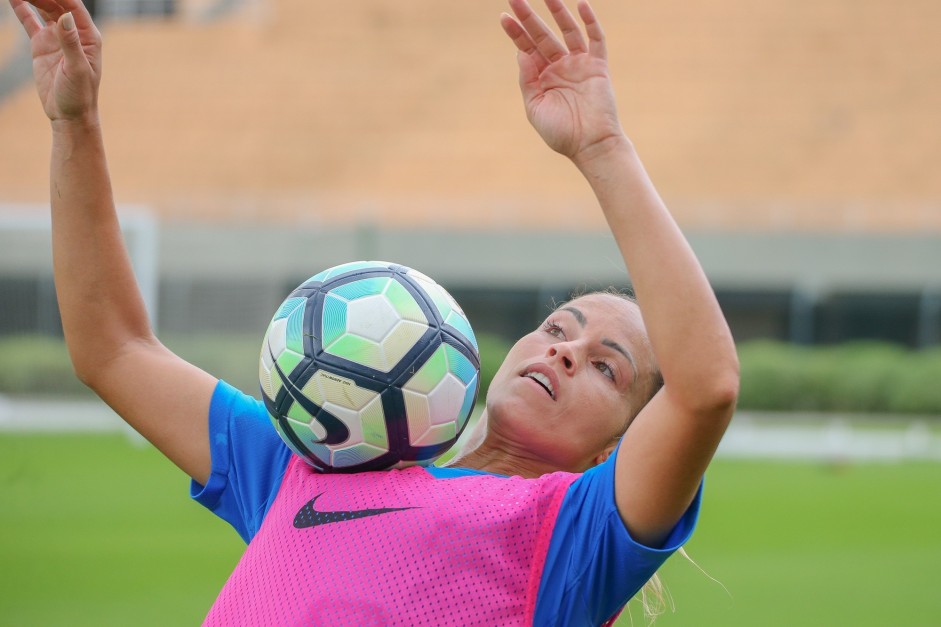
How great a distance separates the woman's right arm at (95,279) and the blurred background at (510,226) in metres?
4.89

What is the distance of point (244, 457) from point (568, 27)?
1260 millimetres

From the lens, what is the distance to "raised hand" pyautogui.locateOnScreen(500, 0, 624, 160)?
2.37m

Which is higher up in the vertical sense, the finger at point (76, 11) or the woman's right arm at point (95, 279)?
the finger at point (76, 11)

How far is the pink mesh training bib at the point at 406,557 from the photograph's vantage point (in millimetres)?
2324

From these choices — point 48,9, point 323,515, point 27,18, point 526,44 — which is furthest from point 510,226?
point 323,515

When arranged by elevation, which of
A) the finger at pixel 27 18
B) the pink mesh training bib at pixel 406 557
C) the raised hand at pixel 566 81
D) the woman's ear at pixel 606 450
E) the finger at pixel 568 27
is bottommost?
the woman's ear at pixel 606 450

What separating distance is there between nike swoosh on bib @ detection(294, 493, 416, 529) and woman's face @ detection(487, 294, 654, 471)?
48 centimetres

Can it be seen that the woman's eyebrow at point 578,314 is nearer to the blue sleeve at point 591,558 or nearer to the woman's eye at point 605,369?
the woman's eye at point 605,369

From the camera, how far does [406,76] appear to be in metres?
39.2

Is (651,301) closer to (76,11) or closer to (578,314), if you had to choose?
(578,314)

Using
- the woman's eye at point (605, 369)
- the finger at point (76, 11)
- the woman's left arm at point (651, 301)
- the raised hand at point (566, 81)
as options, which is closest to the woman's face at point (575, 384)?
the woman's eye at point (605, 369)

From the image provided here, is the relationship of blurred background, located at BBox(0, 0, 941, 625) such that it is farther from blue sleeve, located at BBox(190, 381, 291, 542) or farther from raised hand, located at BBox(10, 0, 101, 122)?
raised hand, located at BBox(10, 0, 101, 122)

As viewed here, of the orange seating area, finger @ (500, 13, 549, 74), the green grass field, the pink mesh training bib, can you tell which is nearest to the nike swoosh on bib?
the pink mesh training bib

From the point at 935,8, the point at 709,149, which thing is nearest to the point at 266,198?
the point at 709,149
